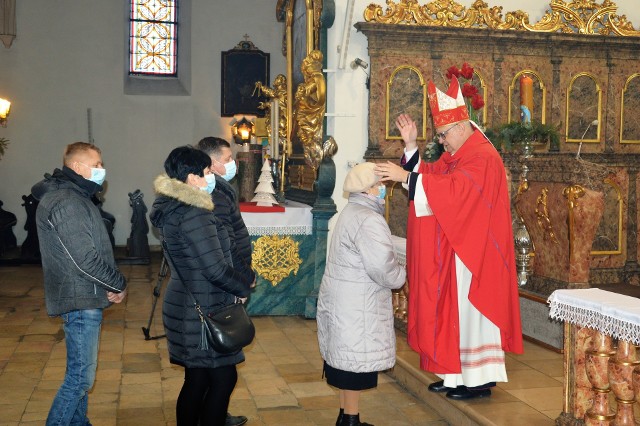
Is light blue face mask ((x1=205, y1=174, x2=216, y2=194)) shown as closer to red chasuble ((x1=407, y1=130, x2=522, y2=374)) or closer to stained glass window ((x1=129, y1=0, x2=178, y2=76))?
red chasuble ((x1=407, y1=130, x2=522, y2=374))

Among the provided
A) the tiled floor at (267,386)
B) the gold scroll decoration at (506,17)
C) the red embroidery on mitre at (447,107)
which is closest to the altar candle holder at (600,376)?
the tiled floor at (267,386)

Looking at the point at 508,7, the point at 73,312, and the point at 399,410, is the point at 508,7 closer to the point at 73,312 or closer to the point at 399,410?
the point at 399,410

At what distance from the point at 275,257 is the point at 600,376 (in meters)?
4.88

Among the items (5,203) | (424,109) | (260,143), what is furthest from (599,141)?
(5,203)

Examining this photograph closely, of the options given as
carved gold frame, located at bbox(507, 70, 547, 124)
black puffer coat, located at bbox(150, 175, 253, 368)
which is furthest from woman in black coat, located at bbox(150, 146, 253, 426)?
carved gold frame, located at bbox(507, 70, 547, 124)

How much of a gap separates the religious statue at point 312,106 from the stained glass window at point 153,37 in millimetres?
8395

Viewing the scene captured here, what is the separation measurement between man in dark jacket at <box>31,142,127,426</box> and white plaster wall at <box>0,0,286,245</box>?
1138 cm

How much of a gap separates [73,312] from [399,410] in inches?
93.7

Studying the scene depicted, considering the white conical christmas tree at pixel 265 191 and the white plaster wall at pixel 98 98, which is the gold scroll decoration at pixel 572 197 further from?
the white plaster wall at pixel 98 98

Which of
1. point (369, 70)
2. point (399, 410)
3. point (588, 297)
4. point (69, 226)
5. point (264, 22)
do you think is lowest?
point (399, 410)

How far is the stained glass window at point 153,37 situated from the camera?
16.2 m

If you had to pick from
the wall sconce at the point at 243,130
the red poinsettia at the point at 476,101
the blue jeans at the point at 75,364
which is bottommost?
the blue jeans at the point at 75,364

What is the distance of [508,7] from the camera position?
8.81 meters

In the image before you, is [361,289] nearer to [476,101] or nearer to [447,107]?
[447,107]
